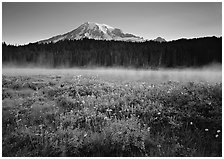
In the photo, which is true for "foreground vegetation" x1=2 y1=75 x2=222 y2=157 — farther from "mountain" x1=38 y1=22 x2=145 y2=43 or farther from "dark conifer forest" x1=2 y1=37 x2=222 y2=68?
"mountain" x1=38 y1=22 x2=145 y2=43

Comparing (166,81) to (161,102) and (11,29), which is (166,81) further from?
(11,29)

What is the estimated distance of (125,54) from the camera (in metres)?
8.20

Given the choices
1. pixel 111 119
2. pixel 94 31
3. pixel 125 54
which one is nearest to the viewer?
pixel 111 119

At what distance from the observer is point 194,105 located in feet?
14.8

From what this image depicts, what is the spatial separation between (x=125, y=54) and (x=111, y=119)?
482cm

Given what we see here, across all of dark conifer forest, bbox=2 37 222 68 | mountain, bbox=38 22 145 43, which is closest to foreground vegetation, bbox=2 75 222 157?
dark conifer forest, bbox=2 37 222 68

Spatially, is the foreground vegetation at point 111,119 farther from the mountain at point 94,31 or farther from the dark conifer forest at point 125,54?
the mountain at point 94,31

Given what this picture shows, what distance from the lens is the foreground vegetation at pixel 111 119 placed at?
3188 mm

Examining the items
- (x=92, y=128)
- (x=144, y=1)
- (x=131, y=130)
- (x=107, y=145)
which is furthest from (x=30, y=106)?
(x=144, y=1)

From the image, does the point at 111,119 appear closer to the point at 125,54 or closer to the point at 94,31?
the point at 125,54

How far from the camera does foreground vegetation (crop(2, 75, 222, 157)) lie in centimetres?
319

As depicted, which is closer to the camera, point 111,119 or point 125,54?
point 111,119

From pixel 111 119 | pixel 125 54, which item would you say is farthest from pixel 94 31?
pixel 111 119

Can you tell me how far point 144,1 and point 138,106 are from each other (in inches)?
110
